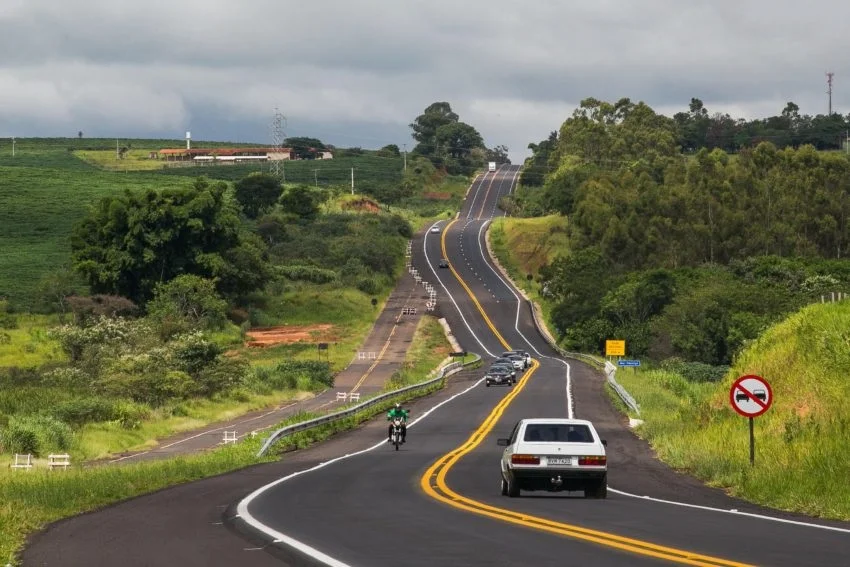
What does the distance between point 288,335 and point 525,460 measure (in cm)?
8840

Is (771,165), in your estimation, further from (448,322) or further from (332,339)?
(332,339)

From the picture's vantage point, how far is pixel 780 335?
39906 millimetres

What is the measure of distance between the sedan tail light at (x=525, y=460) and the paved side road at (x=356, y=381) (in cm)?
2473

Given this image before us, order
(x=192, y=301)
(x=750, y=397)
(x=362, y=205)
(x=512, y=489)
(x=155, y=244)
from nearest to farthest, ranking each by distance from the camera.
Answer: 1. (x=512, y=489)
2. (x=750, y=397)
3. (x=192, y=301)
4. (x=155, y=244)
5. (x=362, y=205)

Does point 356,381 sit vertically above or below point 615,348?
below

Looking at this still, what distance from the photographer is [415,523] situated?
697 inches

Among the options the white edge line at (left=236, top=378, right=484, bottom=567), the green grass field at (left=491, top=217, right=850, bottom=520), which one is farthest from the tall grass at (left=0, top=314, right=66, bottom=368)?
the white edge line at (left=236, top=378, right=484, bottom=567)

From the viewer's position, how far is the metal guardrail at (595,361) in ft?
174

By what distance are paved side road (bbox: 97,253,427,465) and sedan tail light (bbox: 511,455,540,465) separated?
2473 cm

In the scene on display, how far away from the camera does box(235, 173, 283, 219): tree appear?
6698 inches

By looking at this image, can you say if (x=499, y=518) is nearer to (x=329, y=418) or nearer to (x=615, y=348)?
(x=329, y=418)

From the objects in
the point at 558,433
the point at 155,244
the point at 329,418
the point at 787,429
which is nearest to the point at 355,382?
the point at 155,244

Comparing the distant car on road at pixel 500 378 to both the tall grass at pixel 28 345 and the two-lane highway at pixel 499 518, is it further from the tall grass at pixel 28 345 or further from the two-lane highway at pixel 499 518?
the tall grass at pixel 28 345

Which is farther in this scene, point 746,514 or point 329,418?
point 329,418
